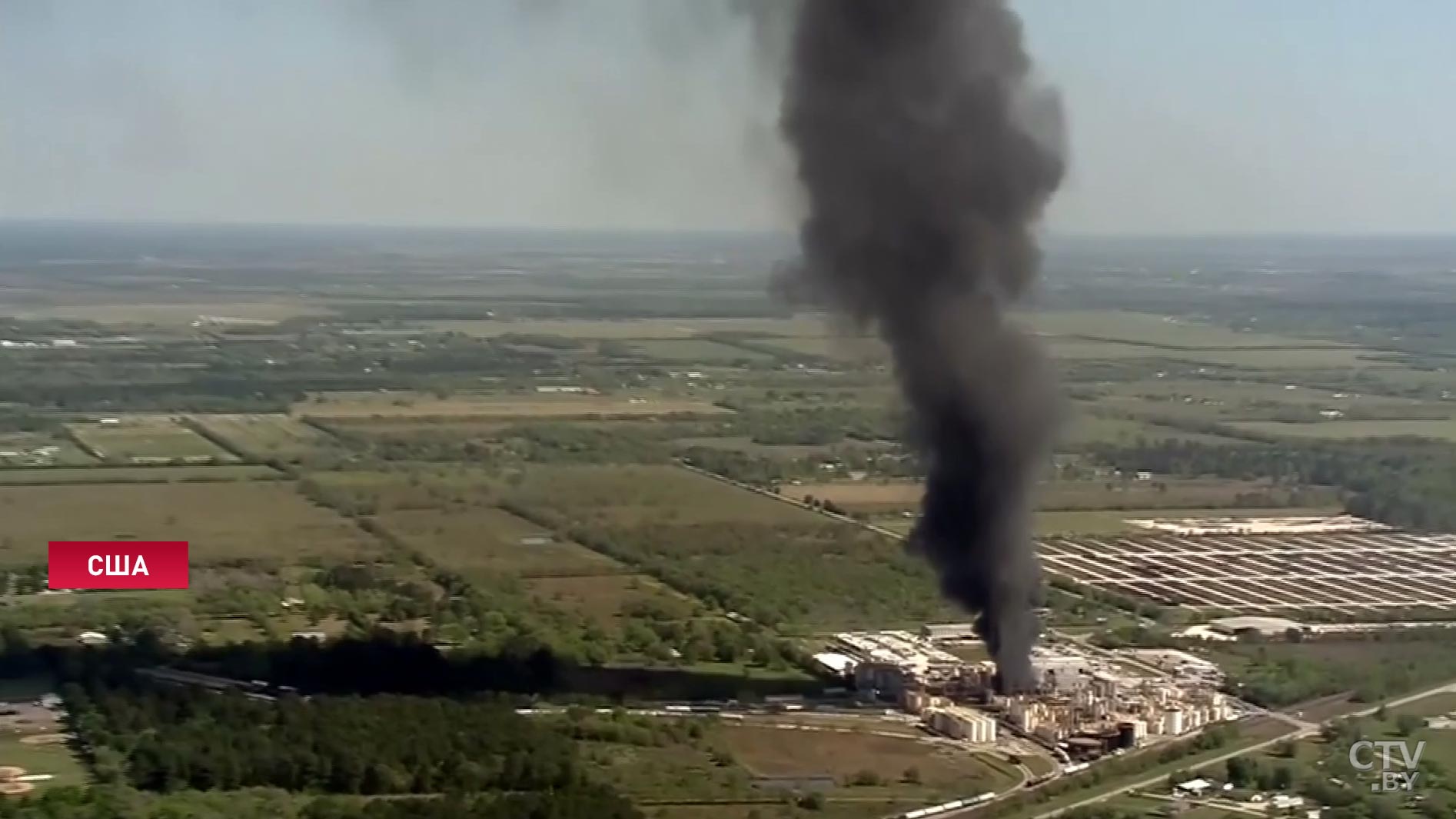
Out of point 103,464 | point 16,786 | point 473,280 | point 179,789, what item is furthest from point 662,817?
point 473,280

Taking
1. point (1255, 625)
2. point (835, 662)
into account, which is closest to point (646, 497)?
point (835, 662)

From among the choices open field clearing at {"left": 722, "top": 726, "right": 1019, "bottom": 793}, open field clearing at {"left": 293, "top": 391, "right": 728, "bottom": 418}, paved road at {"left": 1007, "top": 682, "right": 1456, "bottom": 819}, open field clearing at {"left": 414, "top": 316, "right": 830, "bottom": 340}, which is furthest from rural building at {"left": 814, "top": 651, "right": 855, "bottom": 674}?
open field clearing at {"left": 414, "top": 316, "right": 830, "bottom": 340}

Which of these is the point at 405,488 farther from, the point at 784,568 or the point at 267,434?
the point at 784,568

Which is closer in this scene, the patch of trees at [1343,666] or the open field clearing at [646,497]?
the patch of trees at [1343,666]

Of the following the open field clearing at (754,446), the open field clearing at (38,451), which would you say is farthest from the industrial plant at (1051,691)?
the open field clearing at (38,451)

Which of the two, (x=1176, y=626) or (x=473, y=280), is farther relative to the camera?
(x=473, y=280)

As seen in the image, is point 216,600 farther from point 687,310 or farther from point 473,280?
point 473,280

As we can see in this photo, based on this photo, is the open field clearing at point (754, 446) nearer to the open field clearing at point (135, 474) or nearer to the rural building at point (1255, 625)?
the open field clearing at point (135, 474)
